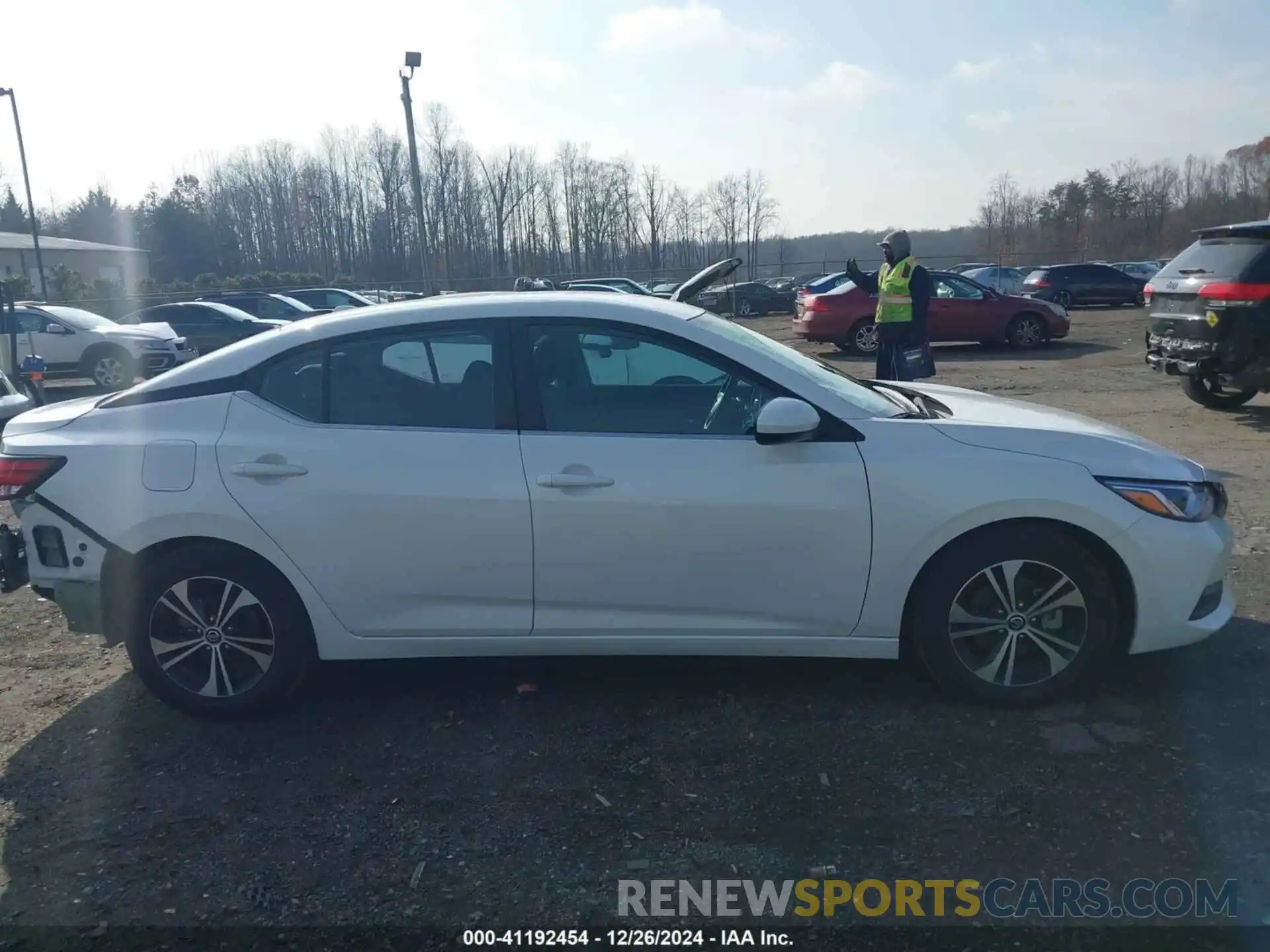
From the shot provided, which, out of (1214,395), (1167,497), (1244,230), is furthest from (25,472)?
(1214,395)

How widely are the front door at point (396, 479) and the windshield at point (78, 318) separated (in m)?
16.9

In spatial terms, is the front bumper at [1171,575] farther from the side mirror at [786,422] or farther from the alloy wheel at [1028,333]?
the alloy wheel at [1028,333]

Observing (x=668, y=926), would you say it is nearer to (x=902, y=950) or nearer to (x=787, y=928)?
(x=787, y=928)

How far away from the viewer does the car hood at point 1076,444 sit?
3797 millimetres

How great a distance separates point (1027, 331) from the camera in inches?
746

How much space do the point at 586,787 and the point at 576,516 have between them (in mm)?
968

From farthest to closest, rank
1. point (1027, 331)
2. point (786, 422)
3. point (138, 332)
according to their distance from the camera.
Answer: point (1027, 331)
point (138, 332)
point (786, 422)

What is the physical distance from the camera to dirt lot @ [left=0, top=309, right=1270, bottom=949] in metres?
2.94

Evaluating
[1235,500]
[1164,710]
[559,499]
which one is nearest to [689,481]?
[559,499]

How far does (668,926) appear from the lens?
2752 millimetres

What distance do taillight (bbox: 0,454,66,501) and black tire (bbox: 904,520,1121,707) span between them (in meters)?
3.38

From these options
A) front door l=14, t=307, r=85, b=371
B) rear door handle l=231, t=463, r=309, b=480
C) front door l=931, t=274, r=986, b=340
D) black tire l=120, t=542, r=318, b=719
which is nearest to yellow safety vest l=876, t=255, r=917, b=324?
rear door handle l=231, t=463, r=309, b=480

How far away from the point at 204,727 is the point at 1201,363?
912 cm

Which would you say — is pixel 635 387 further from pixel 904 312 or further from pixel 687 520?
pixel 904 312
